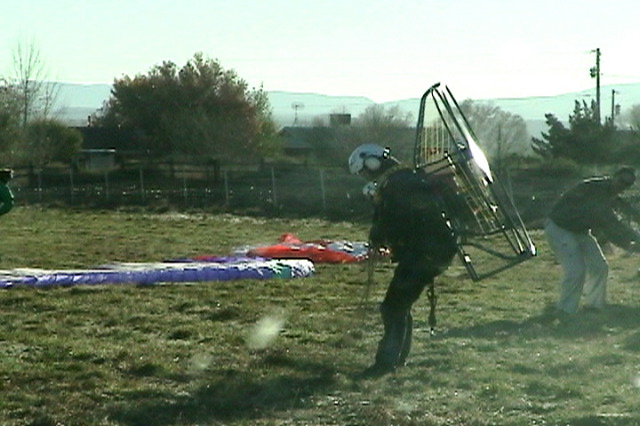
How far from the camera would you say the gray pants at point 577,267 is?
38.7ft

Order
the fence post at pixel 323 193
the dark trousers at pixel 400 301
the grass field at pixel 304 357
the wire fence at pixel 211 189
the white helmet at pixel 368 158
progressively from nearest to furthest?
the grass field at pixel 304 357 → the dark trousers at pixel 400 301 → the white helmet at pixel 368 158 → the fence post at pixel 323 193 → the wire fence at pixel 211 189

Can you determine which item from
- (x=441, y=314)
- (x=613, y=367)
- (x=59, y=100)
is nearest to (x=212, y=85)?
(x=59, y=100)

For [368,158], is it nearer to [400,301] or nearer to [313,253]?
[400,301]

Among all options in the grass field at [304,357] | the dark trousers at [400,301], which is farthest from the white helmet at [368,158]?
the grass field at [304,357]

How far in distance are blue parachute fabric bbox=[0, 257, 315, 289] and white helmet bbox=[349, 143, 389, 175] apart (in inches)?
239

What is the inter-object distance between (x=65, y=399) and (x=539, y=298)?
7.49 m

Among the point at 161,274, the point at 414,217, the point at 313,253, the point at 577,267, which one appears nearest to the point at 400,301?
the point at 414,217

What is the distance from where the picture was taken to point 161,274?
1479 centimetres

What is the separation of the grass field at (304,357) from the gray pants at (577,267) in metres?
0.26

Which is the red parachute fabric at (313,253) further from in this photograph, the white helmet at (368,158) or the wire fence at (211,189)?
the wire fence at (211,189)

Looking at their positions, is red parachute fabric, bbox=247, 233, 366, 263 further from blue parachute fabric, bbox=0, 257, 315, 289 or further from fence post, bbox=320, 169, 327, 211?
fence post, bbox=320, 169, 327, 211

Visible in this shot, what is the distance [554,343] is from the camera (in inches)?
408

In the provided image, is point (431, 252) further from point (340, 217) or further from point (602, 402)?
point (340, 217)

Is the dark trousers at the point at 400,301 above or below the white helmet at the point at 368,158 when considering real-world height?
below
